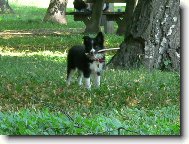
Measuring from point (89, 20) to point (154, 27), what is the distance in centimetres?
594

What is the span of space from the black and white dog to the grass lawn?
5.9 inches

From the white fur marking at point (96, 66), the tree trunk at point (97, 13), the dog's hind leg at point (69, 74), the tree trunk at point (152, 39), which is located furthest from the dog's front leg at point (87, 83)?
the tree trunk at point (97, 13)

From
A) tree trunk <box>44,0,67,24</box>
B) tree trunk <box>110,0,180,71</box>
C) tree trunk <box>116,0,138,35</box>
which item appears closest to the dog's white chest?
tree trunk <box>110,0,180,71</box>

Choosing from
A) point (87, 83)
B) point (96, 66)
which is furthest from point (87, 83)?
point (96, 66)

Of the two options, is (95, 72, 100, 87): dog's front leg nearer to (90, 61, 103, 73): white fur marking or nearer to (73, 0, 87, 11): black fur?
(90, 61, 103, 73): white fur marking

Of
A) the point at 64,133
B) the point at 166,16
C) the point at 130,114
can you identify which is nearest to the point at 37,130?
the point at 64,133

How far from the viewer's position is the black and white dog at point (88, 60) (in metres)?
9.06

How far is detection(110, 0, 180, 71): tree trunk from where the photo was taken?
11094 mm

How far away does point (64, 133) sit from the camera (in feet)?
18.5

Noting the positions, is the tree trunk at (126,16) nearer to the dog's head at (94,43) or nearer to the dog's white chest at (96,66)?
the dog's white chest at (96,66)

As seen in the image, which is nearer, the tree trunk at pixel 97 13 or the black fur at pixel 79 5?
the black fur at pixel 79 5

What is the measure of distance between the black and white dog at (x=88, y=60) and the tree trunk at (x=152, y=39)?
1.70 metres

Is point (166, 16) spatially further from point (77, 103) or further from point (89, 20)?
point (89, 20)

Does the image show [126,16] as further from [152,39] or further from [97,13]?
[152,39]
